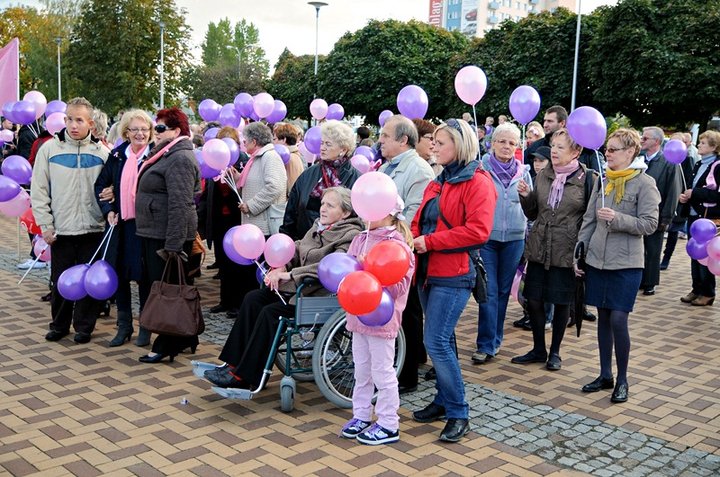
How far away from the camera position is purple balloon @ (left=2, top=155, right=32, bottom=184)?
24.0 ft

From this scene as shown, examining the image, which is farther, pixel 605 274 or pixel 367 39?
pixel 367 39

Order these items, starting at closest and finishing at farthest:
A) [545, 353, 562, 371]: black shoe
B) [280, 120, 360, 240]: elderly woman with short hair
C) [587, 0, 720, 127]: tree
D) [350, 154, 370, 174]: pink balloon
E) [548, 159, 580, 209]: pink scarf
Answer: [280, 120, 360, 240]: elderly woman with short hair → [548, 159, 580, 209]: pink scarf → [545, 353, 562, 371]: black shoe → [350, 154, 370, 174]: pink balloon → [587, 0, 720, 127]: tree

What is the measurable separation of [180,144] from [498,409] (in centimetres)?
326

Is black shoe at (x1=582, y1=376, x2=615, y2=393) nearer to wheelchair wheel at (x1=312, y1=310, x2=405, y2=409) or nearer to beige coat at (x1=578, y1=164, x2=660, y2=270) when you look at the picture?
beige coat at (x1=578, y1=164, x2=660, y2=270)

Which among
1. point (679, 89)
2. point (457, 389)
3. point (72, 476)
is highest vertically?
point (679, 89)

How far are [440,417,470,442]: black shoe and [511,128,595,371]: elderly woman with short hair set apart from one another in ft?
5.65

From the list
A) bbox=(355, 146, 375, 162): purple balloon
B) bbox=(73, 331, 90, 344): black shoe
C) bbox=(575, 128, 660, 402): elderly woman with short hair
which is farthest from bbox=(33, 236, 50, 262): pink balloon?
bbox=(575, 128, 660, 402): elderly woman with short hair

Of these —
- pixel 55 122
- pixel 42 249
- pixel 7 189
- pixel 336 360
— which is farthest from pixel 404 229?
pixel 55 122

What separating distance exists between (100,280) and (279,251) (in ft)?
Answer: 6.49

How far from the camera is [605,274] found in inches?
202

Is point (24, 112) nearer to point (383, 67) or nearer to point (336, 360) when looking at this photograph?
point (336, 360)

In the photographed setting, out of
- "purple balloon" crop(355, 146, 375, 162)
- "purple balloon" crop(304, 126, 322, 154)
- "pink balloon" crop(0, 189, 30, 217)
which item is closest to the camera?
"pink balloon" crop(0, 189, 30, 217)

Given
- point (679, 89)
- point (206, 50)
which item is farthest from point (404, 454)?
point (206, 50)

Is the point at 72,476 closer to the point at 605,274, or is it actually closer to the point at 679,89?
the point at 605,274
